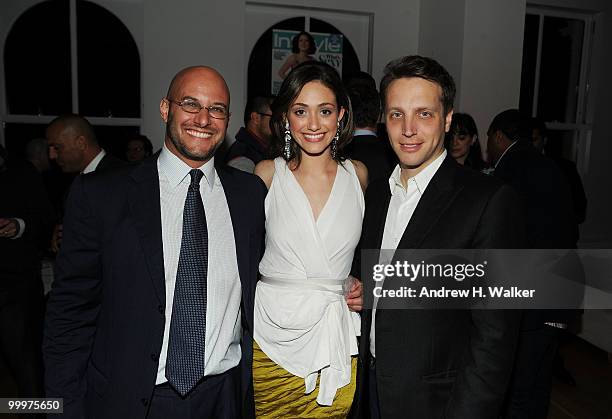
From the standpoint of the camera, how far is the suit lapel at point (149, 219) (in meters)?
1.53

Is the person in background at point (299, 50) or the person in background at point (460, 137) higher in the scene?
the person in background at point (299, 50)

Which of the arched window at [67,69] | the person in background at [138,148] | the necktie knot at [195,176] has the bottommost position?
the necktie knot at [195,176]

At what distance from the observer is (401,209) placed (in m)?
1.69

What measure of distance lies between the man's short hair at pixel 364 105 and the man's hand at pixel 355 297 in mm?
1198

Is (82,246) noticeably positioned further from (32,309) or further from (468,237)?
(32,309)

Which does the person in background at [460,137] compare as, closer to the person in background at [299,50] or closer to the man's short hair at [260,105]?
the man's short hair at [260,105]

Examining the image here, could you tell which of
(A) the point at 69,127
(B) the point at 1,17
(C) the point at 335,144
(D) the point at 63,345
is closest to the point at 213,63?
(B) the point at 1,17

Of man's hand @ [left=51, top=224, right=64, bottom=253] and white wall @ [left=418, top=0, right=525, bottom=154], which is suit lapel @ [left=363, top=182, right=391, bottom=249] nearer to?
man's hand @ [left=51, top=224, right=64, bottom=253]

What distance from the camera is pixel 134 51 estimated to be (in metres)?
5.15

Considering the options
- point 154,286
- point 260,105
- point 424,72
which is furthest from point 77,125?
point 424,72

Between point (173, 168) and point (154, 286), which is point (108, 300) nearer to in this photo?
point (154, 286)

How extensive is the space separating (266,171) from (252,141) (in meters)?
1.12

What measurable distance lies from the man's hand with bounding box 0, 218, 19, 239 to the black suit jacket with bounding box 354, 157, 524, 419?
220 centimetres

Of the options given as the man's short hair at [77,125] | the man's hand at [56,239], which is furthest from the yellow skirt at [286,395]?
the man's short hair at [77,125]
